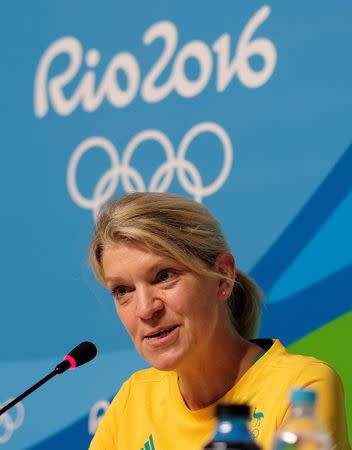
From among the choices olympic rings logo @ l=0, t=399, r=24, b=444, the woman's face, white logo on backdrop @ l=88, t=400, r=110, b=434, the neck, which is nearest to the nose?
the woman's face

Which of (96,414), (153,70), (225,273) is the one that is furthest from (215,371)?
(153,70)

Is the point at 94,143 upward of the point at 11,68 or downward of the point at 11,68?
downward

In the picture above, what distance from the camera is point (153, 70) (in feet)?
8.59

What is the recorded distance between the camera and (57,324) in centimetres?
272

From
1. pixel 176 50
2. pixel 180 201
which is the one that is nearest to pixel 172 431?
pixel 180 201

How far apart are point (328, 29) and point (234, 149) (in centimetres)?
37

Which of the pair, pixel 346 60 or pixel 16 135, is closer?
pixel 346 60

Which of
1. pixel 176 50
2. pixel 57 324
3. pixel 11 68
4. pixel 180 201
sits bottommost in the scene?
pixel 57 324

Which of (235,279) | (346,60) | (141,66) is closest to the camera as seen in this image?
(235,279)

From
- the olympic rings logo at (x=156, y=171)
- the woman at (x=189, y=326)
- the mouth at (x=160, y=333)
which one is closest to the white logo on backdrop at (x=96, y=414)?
the olympic rings logo at (x=156, y=171)

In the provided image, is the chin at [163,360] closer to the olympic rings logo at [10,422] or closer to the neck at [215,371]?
the neck at [215,371]

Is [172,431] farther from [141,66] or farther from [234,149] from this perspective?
[141,66]

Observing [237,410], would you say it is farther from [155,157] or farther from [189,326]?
[155,157]

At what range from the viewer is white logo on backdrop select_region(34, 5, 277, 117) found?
2.44 metres
